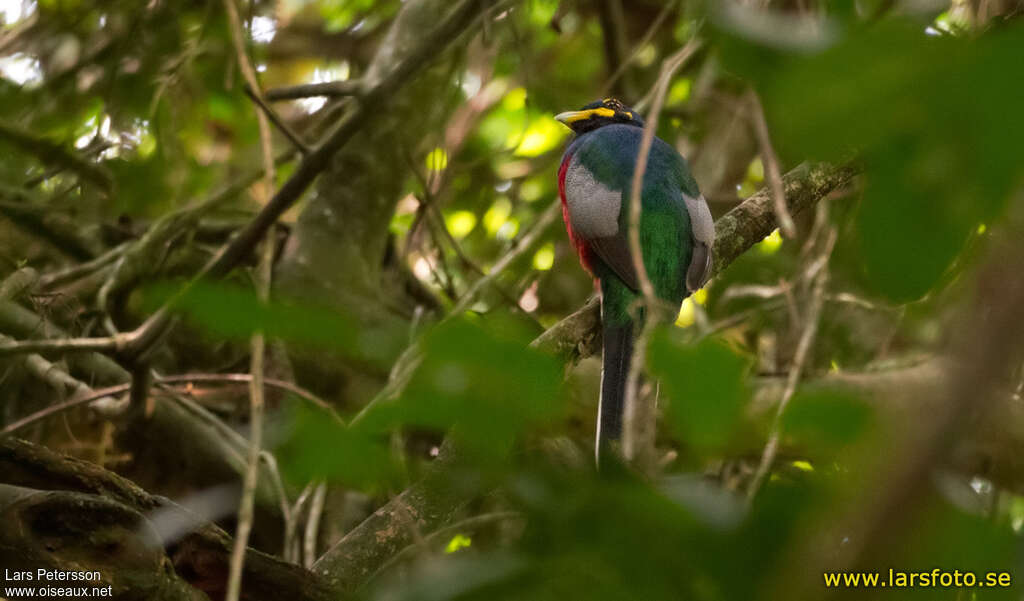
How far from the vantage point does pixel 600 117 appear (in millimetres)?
5070

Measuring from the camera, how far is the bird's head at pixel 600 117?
5039 millimetres

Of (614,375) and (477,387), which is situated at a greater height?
(614,375)

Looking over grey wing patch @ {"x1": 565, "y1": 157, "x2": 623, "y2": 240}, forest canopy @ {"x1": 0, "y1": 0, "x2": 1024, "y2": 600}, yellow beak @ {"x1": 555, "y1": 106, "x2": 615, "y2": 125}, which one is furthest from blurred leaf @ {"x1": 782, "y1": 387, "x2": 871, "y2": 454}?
yellow beak @ {"x1": 555, "y1": 106, "x2": 615, "y2": 125}

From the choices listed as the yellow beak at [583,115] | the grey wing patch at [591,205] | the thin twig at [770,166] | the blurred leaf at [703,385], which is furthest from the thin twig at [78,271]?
the blurred leaf at [703,385]

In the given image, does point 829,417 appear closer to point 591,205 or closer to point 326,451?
point 326,451

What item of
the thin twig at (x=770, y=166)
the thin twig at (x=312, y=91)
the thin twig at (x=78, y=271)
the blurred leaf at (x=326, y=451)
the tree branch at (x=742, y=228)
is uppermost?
the thin twig at (x=78, y=271)

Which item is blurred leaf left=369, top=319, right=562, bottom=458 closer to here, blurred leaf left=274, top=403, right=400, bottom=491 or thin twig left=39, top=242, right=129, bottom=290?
blurred leaf left=274, top=403, right=400, bottom=491

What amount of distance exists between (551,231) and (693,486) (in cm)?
430

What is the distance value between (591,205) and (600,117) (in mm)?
1191

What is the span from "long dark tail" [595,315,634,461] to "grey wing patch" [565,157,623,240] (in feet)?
1.69

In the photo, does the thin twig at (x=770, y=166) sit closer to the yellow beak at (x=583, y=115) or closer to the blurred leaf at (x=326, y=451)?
the blurred leaf at (x=326, y=451)

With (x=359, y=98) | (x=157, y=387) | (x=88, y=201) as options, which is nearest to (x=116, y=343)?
(x=157, y=387)

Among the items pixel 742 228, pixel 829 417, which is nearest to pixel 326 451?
pixel 829 417

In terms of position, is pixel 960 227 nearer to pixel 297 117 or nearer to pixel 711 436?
pixel 711 436
